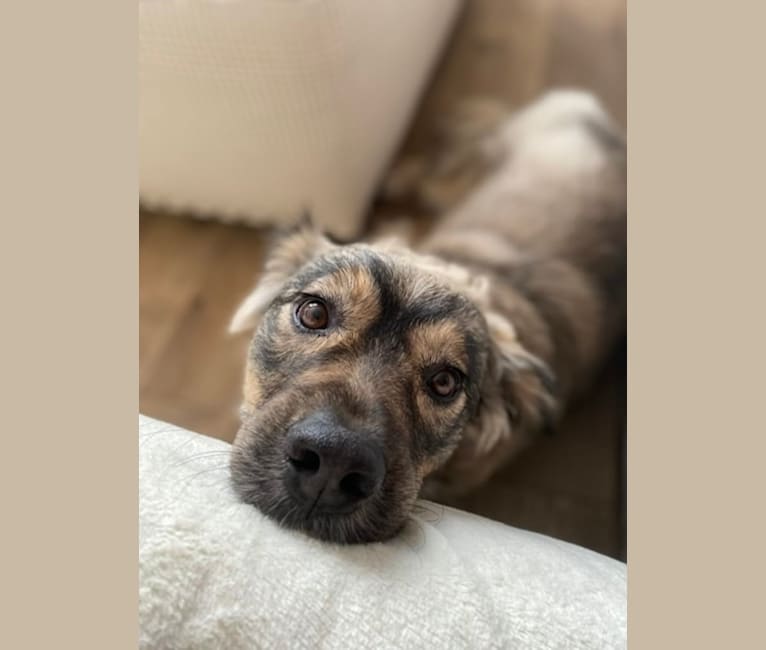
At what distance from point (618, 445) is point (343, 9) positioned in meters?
2.13

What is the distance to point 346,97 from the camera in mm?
2439

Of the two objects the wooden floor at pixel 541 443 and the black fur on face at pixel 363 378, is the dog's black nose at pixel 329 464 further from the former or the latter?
the wooden floor at pixel 541 443

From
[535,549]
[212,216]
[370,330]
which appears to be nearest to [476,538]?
[535,549]

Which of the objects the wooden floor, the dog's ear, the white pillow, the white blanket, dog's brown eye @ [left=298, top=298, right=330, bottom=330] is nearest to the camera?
the white blanket

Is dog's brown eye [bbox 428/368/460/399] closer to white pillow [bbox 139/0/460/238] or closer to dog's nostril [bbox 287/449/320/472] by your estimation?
dog's nostril [bbox 287/449/320/472]

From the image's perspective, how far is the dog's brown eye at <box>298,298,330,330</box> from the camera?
72.8 inches

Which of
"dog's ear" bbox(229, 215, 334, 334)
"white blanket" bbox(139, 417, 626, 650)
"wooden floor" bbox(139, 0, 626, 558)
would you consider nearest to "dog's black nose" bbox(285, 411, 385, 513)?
"white blanket" bbox(139, 417, 626, 650)

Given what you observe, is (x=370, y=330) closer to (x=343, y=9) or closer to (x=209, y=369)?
(x=343, y=9)

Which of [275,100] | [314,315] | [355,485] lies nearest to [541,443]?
[314,315]

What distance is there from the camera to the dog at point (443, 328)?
1.52 metres

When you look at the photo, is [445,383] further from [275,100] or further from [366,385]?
[275,100]

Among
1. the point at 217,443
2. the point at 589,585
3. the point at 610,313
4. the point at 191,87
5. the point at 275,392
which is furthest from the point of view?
the point at 610,313

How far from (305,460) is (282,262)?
103 cm

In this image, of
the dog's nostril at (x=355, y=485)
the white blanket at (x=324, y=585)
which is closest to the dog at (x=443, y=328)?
the dog's nostril at (x=355, y=485)
